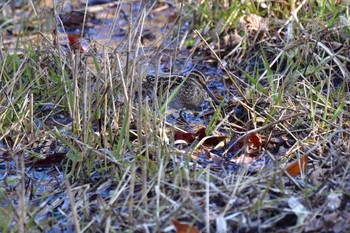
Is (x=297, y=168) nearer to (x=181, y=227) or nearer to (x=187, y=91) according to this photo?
(x=181, y=227)

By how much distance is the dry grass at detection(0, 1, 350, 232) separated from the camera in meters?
3.27

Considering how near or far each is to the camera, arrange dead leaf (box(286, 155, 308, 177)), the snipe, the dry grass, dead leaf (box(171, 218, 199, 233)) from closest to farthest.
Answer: dead leaf (box(171, 218, 199, 233)), the dry grass, dead leaf (box(286, 155, 308, 177)), the snipe

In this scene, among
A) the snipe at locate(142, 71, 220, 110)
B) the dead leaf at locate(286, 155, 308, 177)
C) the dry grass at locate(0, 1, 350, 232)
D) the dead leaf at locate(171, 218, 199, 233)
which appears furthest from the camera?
the snipe at locate(142, 71, 220, 110)

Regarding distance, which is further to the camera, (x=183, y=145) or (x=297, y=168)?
(x=183, y=145)

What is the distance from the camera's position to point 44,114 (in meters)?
4.82

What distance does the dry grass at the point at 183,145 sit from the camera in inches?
129

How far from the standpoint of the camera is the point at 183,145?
4281 millimetres

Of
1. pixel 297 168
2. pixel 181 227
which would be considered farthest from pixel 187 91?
pixel 181 227

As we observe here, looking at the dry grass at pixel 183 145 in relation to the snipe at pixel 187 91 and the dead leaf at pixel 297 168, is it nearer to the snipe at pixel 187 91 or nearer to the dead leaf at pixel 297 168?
the dead leaf at pixel 297 168

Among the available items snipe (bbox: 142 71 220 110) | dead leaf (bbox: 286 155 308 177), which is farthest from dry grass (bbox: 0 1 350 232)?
snipe (bbox: 142 71 220 110)

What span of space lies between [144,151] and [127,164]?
0.18 metres

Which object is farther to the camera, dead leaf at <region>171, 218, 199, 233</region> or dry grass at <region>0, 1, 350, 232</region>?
dry grass at <region>0, 1, 350, 232</region>

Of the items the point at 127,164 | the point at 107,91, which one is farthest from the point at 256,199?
the point at 107,91

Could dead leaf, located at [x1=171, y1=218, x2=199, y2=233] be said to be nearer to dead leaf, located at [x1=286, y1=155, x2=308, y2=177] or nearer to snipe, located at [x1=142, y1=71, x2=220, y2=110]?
dead leaf, located at [x1=286, y1=155, x2=308, y2=177]
